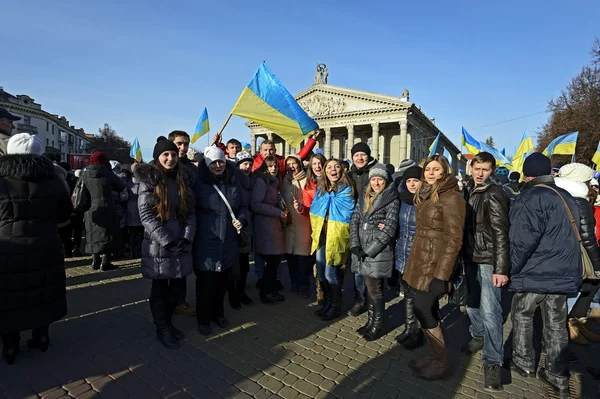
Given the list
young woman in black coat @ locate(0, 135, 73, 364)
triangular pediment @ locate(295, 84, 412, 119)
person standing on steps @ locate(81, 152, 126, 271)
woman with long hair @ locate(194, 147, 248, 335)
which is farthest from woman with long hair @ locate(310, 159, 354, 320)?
triangular pediment @ locate(295, 84, 412, 119)

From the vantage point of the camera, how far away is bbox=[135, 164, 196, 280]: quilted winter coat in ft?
11.1

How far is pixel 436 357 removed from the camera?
125 inches

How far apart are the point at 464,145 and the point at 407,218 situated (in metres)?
10.3

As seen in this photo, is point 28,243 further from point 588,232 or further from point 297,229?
point 588,232

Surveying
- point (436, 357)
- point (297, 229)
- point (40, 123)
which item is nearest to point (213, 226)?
point (297, 229)

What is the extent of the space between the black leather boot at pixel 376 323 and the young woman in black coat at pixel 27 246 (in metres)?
3.38

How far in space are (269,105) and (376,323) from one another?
3722 millimetres

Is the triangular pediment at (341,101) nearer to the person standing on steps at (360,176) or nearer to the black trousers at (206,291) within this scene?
the person standing on steps at (360,176)

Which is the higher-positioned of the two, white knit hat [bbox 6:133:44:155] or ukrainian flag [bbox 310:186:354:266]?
white knit hat [bbox 6:133:44:155]

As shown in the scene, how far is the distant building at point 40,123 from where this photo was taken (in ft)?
181

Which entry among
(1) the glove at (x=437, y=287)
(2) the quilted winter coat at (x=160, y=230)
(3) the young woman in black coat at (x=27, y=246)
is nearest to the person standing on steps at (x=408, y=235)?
(1) the glove at (x=437, y=287)

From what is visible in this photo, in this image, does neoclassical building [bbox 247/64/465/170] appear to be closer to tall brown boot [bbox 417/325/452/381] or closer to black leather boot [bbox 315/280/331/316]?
black leather boot [bbox 315/280/331/316]

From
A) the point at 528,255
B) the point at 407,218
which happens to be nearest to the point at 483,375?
the point at 528,255

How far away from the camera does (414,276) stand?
313 cm
